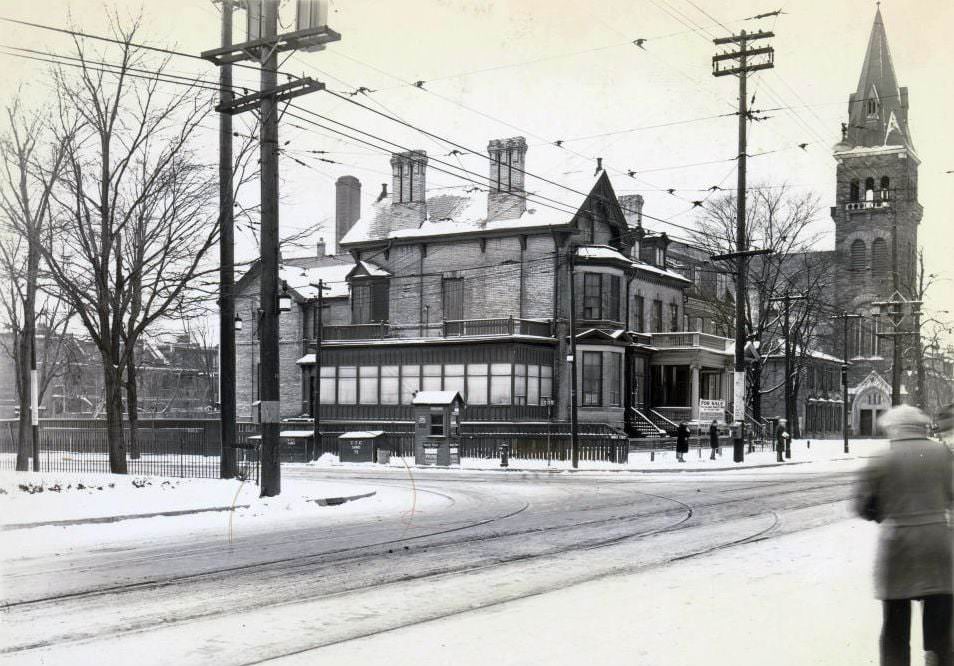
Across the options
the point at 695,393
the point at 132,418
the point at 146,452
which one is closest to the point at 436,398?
the point at 146,452

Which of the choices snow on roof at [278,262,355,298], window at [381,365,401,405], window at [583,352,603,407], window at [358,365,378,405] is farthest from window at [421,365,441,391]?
snow on roof at [278,262,355,298]

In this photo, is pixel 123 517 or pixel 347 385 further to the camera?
pixel 347 385

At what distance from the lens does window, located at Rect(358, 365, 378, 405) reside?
150 feet

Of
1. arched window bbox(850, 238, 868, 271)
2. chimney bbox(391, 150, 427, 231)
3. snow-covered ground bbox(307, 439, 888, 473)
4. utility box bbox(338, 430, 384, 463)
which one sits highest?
chimney bbox(391, 150, 427, 231)

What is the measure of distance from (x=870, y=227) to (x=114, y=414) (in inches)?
1945

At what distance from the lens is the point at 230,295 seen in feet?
66.8

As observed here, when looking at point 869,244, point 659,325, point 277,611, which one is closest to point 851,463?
point 659,325

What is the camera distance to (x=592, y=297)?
44.3 m

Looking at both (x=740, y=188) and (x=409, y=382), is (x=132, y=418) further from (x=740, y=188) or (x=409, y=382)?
(x=740, y=188)

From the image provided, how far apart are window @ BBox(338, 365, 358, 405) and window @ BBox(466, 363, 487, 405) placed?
6083 millimetres

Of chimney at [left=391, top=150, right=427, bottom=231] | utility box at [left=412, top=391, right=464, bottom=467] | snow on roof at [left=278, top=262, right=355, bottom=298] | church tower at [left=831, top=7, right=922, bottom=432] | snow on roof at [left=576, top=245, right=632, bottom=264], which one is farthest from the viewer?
snow on roof at [left=278, top=262, right=355, bottom=298]

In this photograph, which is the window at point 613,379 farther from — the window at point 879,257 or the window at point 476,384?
the window at point 879,257

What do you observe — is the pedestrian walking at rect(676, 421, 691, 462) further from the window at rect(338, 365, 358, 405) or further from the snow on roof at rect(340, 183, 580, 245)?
the window at rect(338, 365, 358, 405)

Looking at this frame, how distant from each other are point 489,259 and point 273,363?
28.2 metres
